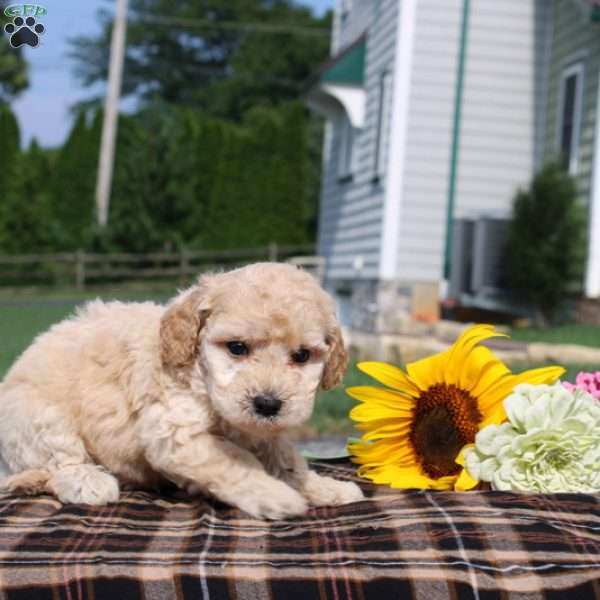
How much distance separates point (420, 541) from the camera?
2662mm

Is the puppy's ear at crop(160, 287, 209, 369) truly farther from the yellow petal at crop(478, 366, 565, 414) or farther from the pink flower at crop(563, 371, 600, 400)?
the pink flower at crop(563, 371, 600, 400)

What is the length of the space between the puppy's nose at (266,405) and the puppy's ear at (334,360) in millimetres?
390

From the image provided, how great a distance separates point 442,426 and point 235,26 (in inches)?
1759

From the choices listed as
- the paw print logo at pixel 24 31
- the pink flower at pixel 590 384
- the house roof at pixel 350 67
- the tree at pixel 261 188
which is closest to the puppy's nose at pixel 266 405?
the pink flower at pixel 590 384

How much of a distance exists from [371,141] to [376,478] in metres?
A: 12.9

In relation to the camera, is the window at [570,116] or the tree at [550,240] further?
the window at [570,116]

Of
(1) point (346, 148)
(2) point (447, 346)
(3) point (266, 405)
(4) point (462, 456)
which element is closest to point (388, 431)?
(4) point (462, 456)

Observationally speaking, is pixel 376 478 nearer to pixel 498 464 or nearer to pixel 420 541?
pixel 498 464

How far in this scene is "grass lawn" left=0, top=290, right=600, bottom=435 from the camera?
7.34 metres

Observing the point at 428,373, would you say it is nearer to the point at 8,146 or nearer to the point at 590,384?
the point at 590,384

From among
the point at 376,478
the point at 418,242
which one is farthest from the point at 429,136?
the point at 376,478

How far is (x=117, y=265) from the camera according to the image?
28.3 meters

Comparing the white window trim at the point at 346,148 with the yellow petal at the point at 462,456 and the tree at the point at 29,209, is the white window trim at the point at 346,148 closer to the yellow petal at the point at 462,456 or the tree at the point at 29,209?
the tree at the point at 29,209

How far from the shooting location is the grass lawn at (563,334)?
1023cm
